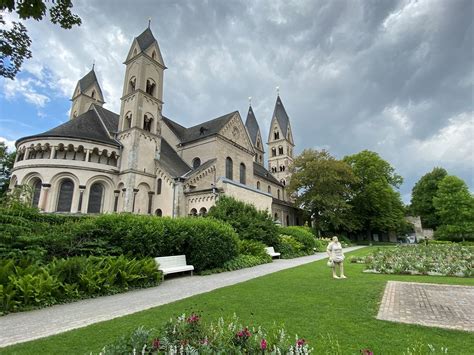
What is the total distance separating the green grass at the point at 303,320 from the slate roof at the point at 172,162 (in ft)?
70.1

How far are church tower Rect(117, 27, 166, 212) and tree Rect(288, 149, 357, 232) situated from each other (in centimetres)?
2224

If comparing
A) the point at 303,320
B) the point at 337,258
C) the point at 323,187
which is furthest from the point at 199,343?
the point at 323,187

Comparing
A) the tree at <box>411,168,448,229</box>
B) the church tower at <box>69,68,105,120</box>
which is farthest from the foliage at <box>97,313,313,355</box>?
the tree at <box>411,168,448,229</box>

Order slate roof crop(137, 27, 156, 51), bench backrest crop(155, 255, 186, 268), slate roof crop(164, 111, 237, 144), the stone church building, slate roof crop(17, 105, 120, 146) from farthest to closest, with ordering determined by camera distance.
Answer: slate roof crop(164, 111, 237, 144) → slate roof crop(137, 27, 156, 51) → slate roof crop(17, 105, 120, 146) → the stone church building → bench backrest crop(155, 255, 186, 268)

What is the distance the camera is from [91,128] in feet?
89.5

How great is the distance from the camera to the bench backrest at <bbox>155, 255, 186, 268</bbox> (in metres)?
9.94

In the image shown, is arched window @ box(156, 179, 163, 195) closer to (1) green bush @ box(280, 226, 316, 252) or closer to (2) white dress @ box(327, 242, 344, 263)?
(1) green bush @ box(280, 226, 316, 252)

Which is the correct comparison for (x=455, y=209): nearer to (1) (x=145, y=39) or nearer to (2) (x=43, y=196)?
(1) (x=145, y=39)

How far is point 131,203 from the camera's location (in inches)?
969

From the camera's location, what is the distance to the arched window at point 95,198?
24525 millimetres

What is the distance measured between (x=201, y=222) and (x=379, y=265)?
8004 mm

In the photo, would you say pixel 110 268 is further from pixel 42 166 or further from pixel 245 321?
pixel 42 166

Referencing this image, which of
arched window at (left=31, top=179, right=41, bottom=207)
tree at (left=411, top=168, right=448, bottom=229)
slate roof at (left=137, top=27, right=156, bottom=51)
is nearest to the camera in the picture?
arched window at (left=31, top=179, right=41, bottom=207)

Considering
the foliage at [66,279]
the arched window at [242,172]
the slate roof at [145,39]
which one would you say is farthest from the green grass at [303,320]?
the slate roof at [145,39]
